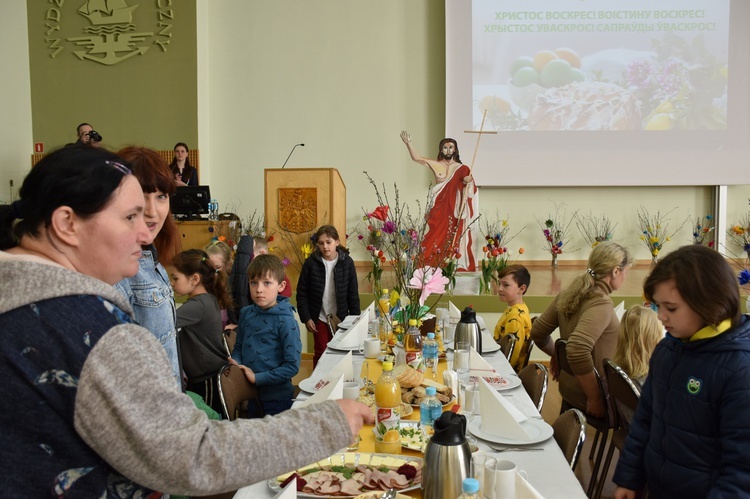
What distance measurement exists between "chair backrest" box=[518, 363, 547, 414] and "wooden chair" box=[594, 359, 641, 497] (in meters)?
0.28

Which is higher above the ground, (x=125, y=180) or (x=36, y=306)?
(x=125, y=180)

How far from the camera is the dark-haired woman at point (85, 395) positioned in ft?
2.67

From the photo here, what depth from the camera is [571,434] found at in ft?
5.94

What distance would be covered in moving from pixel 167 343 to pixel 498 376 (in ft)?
4.24

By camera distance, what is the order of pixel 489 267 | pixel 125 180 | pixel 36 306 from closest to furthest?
pixel 36 306 → pixel 125 180 → pixel 489 267

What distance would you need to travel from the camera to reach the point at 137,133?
921 cm

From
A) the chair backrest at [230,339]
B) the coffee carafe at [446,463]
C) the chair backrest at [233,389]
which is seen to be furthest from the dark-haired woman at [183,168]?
the coffee carafe at [446,463]

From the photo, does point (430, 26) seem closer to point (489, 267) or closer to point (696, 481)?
point (489, 267)

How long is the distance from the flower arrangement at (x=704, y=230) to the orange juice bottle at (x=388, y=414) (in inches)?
324

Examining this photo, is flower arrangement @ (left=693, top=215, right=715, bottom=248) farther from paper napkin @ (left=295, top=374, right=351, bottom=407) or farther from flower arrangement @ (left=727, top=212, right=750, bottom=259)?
paper napkin @ (left=295, top=374, right=351, bottom=407)

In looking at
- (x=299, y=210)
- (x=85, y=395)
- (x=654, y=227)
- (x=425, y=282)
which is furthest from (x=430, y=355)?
(x=654, y=227)

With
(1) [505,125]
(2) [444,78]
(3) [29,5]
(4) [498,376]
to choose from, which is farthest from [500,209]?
(3) [29,5]

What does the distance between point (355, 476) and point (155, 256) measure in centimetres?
89

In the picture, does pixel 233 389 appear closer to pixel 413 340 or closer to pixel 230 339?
pixel 413 340
